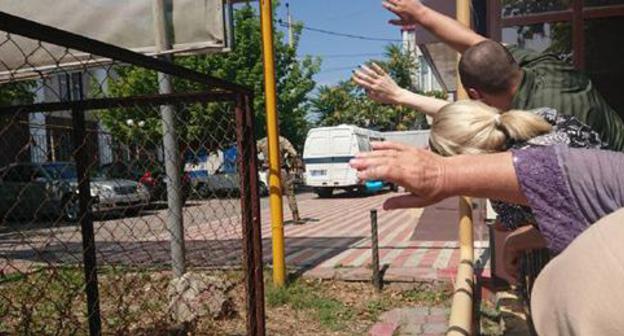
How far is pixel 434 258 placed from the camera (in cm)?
707

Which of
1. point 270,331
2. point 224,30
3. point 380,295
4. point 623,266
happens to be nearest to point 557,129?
point 623,266

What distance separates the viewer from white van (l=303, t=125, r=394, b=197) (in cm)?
2067

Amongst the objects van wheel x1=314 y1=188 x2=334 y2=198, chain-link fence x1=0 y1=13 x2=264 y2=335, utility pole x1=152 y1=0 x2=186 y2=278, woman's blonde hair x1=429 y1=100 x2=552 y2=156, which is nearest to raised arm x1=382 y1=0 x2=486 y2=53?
woman's blonde hair x1=429 y1=100 x2=552 y2=156

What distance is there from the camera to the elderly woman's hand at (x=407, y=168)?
1.29m

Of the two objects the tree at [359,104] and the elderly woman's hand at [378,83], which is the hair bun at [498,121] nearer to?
the elderly woman's hand at [378,83]

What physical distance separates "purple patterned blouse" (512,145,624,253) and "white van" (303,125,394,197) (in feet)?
62.3

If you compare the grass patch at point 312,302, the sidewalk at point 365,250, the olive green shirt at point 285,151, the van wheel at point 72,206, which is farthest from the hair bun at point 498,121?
the olive green shirt at point 285,151

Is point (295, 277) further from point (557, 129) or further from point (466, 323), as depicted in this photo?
point (557, 129)

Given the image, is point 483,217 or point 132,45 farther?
point 483,217

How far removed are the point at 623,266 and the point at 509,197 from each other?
1.13ft

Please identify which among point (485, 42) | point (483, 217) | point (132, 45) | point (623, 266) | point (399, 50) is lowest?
point (483, 217)

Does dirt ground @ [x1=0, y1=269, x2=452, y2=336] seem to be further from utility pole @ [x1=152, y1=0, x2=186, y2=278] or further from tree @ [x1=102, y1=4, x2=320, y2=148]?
tree @ [x1=102, y1=4, x2=320, y2=148]

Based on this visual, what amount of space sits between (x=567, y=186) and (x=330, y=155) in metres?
19.7

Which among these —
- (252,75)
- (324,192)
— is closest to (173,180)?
(324,192)
